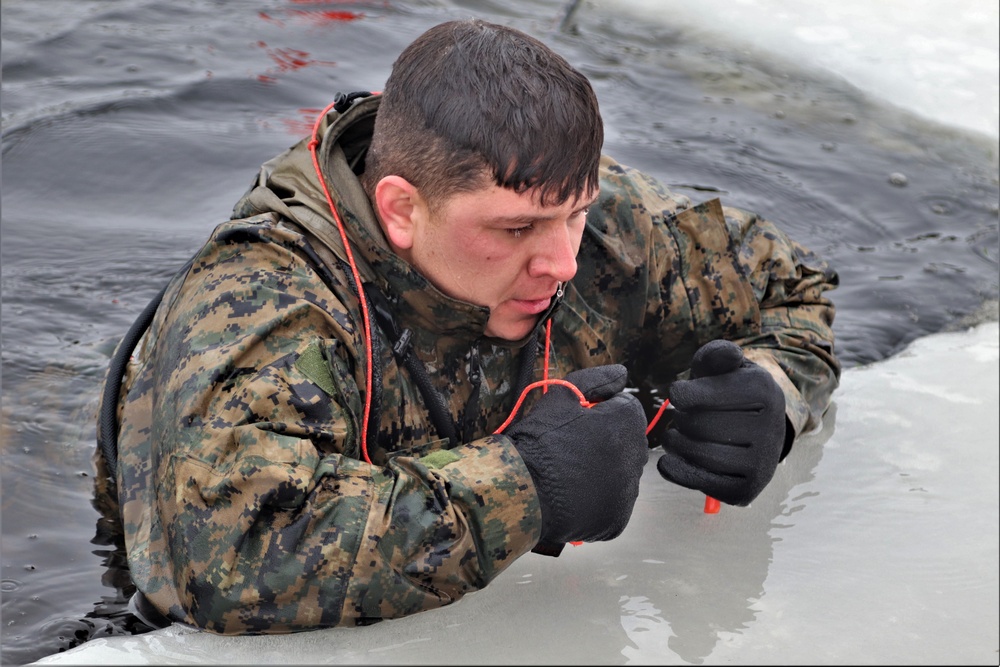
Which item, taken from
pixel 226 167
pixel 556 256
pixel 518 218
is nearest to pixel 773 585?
pixel 556 256

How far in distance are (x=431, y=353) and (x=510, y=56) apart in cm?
62

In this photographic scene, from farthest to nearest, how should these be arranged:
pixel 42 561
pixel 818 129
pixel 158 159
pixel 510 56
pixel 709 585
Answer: pixel 818 129
pixel 158 159
pixel 42 561
pixel 709 585
pixel 510 56

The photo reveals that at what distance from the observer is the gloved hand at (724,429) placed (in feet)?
7.54

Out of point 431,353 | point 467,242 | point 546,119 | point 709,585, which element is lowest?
point 709,585

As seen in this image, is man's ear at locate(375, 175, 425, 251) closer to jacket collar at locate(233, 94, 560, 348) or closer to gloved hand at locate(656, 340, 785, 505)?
jacket collar at locate(233, 94, 560, 348)

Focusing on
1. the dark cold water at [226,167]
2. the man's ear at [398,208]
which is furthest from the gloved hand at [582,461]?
the dark cold water at [226,167]

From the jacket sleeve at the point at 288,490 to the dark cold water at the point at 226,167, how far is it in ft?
1.92

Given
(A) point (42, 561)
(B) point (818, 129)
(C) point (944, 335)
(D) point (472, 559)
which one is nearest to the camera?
(D) point (472, 559)

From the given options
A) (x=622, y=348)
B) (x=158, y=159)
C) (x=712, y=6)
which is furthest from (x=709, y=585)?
(x=712, y=6)

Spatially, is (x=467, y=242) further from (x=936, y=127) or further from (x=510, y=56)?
(x=936, y=127)

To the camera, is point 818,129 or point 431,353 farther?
point 818,129

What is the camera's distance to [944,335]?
12.3ft

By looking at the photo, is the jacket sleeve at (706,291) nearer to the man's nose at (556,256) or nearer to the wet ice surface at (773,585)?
the wet ice surface at (773,585)

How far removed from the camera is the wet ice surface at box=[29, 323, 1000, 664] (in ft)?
6.61
